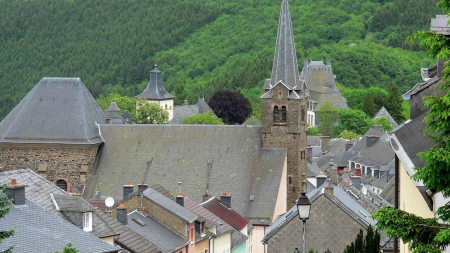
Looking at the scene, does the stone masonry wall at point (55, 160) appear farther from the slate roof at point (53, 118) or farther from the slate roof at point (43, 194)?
the slate roof at point (43, 194)

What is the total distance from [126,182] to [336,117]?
86645mm

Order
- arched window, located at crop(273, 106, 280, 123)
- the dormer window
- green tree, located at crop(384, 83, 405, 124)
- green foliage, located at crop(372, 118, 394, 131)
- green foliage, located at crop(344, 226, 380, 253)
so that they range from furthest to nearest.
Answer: green tree, located at crop(384, 83, 405, 124)
green foliage, located at crop(372, 118, 394, 131)
arched window, located at crop(273, 106, 280, 123)
the dormer window
green foliage, located at crop(344, 226, 380, 253)

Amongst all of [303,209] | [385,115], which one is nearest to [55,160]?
[303,209]

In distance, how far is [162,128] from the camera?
69625 millimetres

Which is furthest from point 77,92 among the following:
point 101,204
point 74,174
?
point 101,204

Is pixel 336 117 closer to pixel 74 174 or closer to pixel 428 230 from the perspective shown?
pixel 74 174

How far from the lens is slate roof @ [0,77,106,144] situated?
2672 inches

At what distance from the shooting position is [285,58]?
69438 mm

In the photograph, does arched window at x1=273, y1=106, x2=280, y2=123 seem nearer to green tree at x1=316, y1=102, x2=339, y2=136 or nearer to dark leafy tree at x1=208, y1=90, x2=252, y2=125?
dark leafy tree at x1=208, y1=90, x2=252, y2=125

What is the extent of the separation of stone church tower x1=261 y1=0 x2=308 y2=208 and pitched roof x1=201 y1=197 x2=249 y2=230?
267 inches

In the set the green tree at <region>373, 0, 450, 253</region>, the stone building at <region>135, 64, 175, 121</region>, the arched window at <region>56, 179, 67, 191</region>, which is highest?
the stone building at <region>135, 64, 175, 121</region>

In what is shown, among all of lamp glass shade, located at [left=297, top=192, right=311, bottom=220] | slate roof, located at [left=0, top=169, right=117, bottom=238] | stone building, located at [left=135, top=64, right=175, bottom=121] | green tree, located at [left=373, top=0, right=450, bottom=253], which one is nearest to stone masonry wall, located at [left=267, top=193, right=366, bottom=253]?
slate roof, located at [left=0, top=169, right=117, bottom=238]

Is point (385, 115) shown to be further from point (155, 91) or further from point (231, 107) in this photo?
point (155, 91)

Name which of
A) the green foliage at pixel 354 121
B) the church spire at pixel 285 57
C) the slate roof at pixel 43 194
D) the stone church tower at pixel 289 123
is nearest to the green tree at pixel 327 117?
the green foliage at pixel 354 121
